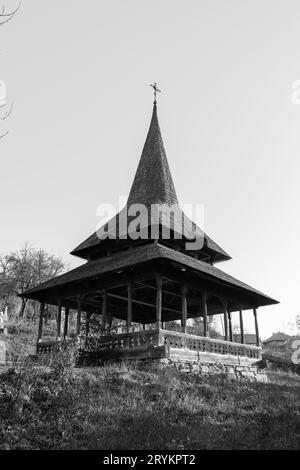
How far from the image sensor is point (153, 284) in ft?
70.4

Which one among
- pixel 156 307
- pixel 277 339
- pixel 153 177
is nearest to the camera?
pixel 156 307

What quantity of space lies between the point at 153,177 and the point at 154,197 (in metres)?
1.88

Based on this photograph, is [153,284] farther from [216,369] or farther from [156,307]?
[216,369]

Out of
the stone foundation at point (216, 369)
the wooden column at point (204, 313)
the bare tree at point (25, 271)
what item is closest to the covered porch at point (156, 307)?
the wooden column at point (204, 313)

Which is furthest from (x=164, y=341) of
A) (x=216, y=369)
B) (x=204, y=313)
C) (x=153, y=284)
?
(x=153, y=284)

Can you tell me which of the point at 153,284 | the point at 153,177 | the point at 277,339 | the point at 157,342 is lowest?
the point at 157,342

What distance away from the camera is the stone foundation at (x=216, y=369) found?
16453mm

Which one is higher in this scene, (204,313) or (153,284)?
(153,284)

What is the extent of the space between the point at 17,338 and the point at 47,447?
94.2 feet

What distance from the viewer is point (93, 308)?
25734mm

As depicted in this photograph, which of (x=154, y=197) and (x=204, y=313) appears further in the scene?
(x=154, y=197)

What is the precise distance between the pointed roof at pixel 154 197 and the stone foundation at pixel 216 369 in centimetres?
604

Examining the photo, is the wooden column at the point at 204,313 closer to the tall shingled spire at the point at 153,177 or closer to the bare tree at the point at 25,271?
the tall shingled spire at the point at 153,177
